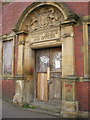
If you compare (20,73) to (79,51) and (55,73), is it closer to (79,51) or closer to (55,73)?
(55,73)

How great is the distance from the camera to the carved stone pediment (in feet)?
26.0

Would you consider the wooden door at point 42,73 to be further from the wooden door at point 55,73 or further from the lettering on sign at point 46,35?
the lettering on sign at point 46,35

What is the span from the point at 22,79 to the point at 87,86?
3.46m

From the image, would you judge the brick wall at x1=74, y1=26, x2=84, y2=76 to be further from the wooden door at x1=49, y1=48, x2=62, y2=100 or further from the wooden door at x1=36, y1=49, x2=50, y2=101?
the wooden door at x1=36, y1=49, x2=50, y2=101

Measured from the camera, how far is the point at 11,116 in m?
6.83

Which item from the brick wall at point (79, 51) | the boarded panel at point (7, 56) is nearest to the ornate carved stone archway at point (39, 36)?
the brick wall at point (79, 51)

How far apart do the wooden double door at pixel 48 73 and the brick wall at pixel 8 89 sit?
1.50m

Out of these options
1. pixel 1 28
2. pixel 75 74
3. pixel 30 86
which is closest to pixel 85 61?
pixel 75 74

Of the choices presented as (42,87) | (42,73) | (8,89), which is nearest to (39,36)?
(42,73)

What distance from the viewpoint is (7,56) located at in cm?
1016

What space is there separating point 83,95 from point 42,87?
2.52 m

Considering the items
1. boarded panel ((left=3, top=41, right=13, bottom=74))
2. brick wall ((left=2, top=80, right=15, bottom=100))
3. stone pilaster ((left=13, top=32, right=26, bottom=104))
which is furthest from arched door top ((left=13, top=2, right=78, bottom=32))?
Answer: brick wall ((left=2, top=80, right=15, bottom=100))

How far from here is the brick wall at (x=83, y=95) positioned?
654 centimetres

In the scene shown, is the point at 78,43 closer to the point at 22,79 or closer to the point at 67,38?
the point at 67,38
